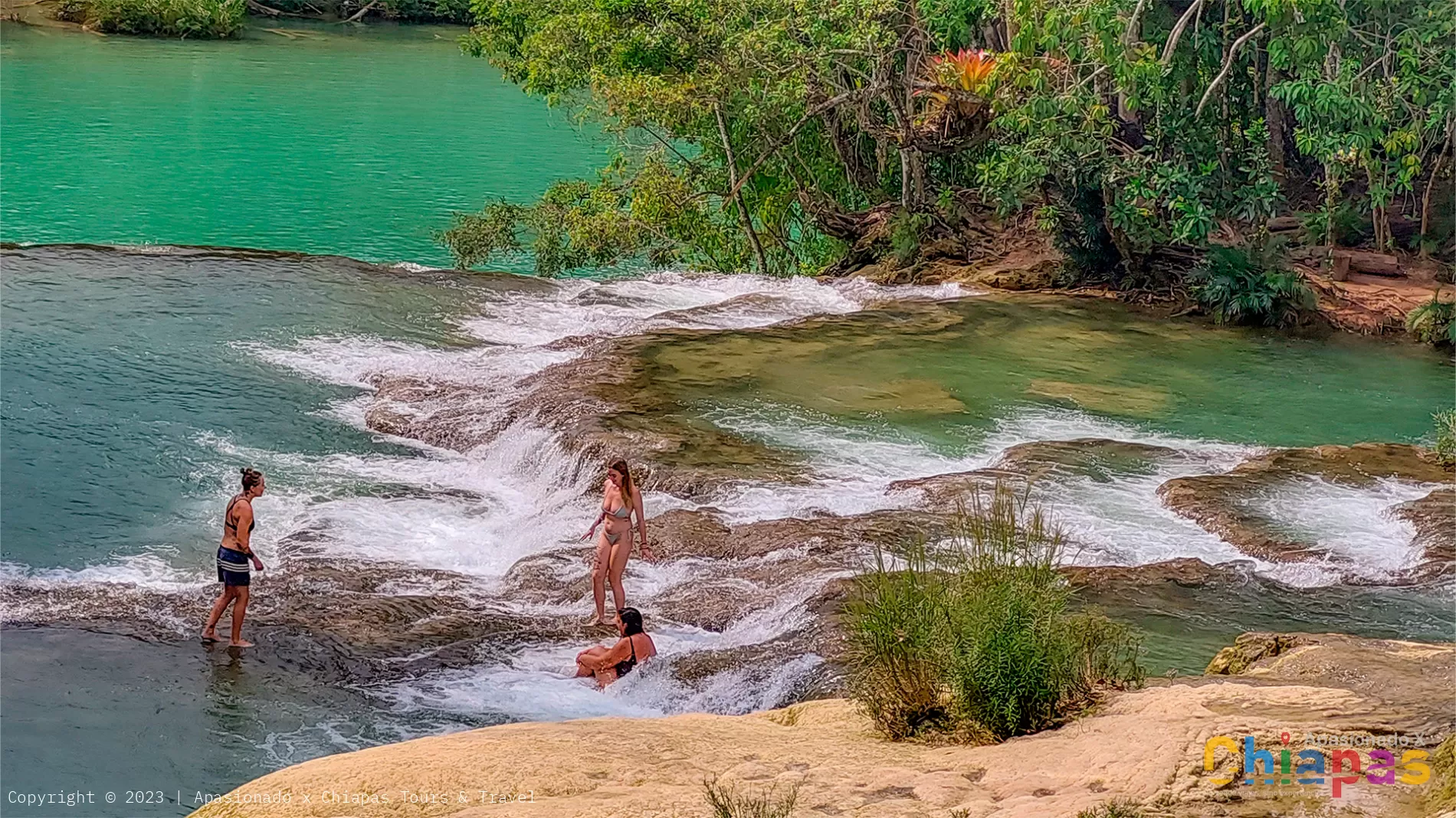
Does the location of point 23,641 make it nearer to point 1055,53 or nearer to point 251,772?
point 251,772

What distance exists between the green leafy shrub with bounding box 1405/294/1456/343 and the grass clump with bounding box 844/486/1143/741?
46.0ft

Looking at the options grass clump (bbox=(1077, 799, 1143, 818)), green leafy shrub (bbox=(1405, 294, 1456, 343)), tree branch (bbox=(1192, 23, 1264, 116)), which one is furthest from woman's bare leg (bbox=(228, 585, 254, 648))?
green leafy shrub (bbox=(1405, 294, 1456, 343))

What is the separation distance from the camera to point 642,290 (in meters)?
21.4

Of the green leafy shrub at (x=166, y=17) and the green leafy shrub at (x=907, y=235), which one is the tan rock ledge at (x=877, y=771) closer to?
the green leafy shrub at (x=907, y=235)

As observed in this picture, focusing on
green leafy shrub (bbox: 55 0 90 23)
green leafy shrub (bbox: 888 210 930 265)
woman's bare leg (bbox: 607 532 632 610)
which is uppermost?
green leafy shrub (bbox: 55 0 90 23)

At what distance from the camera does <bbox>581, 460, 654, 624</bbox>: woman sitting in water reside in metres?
10.8

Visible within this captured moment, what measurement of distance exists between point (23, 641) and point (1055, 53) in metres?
16.1

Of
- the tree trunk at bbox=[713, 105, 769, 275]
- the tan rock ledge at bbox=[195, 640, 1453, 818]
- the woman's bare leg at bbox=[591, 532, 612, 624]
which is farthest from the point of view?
the tree trunk at bbox=[713, 105, 769, 275]

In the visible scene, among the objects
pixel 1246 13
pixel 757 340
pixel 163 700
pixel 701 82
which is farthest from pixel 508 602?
pixel 1246 13

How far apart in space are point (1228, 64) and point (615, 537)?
475 inches

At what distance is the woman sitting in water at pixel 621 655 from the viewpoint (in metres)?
9.77

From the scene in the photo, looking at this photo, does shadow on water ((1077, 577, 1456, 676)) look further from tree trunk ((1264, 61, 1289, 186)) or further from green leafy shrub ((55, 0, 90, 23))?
green leafy shrub ((55, 0, 90, 23))

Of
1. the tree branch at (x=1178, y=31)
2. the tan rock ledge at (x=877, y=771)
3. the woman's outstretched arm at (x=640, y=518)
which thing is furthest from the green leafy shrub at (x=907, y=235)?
the tan rock ledge at (x=877, y=771)

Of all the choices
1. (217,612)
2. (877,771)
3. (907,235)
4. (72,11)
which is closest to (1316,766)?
(877,771)
